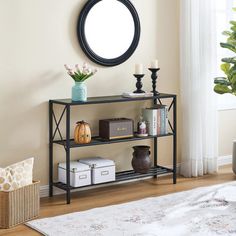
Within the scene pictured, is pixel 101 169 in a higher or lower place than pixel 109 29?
lower

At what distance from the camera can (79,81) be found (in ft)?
15.7

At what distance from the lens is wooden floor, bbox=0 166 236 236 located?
452 centimetres

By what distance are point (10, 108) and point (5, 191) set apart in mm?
856

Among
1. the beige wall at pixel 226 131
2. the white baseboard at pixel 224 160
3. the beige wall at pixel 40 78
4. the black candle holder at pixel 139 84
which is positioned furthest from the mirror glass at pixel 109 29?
the white baseboard at pixel 224 160

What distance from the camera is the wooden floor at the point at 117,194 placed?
4.52 meters

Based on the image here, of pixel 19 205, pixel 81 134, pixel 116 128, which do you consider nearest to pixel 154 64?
pixel 116 128

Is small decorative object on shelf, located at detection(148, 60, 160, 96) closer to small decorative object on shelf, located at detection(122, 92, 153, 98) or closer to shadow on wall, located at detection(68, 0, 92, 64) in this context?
small decorative object on shelf, located at detection(122, 92, 153, 98)

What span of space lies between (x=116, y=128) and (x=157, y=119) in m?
0.49

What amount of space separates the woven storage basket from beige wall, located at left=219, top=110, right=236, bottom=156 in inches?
104

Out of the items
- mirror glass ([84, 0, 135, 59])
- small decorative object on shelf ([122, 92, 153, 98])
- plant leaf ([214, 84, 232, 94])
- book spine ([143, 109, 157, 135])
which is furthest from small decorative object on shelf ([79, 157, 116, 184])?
plant leaf ([214, 84, 232, 94])

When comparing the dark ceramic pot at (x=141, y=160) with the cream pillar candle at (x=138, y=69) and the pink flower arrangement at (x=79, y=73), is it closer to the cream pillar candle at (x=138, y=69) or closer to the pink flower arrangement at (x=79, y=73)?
the cream pillar candle at (x=138, y=69)

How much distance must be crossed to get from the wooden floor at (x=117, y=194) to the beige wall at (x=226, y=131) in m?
0.47

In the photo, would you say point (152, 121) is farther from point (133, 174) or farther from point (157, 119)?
point (133, 174)

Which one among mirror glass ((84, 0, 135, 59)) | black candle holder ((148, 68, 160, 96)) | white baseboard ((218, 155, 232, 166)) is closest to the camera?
mirror glass ((84, 0, 135, 59))
